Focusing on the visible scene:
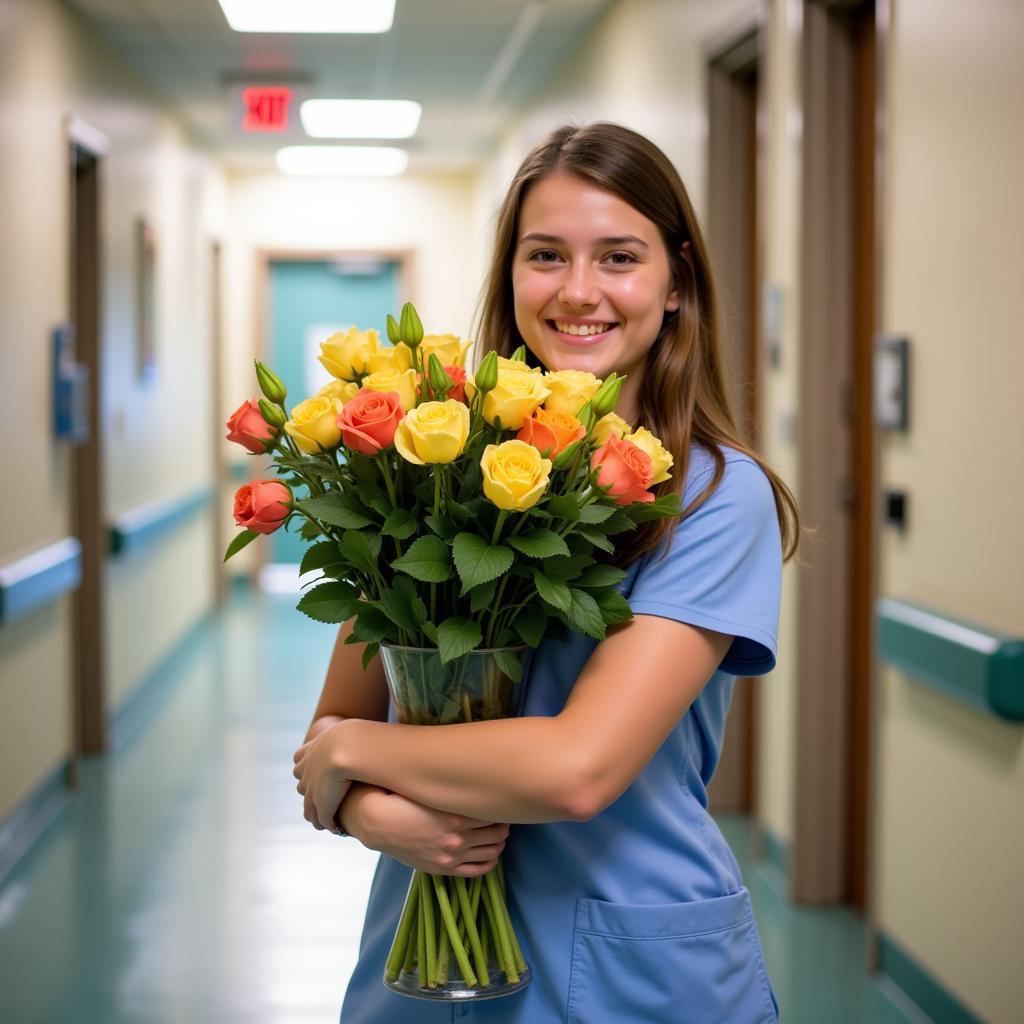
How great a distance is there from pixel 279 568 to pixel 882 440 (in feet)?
26.6

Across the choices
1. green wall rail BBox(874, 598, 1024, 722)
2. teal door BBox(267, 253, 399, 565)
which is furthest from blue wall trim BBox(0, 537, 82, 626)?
teal door BBox(267, 253, 399, 565)

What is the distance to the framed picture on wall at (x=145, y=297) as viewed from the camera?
6457 millimetres

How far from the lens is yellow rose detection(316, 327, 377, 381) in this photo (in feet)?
4.04

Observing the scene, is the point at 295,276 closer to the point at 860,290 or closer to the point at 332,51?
the point at 332,51

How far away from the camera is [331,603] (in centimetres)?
118

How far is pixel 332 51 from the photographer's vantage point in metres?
6.26

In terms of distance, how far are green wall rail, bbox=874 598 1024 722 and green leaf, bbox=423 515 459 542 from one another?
5.12ft

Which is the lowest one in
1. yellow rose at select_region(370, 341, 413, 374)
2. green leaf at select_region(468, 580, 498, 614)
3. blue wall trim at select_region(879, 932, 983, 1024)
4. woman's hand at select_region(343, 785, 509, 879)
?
blue wall trim at select_region(879, 932, 983, 1024)

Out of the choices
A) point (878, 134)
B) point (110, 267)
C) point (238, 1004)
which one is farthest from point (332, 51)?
point (238, 1004)

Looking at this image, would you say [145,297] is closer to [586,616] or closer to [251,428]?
[251,428]

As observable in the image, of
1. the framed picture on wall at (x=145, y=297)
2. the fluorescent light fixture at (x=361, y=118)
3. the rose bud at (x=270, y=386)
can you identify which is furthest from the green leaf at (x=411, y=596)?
the fluorescent light fixture at (x=361, y=118)

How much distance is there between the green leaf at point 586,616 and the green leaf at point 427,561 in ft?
0.36

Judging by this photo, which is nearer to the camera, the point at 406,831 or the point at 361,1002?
the point at 406,831

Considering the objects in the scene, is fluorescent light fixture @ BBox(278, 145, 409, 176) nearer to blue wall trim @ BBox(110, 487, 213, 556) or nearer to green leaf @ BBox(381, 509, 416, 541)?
blue wall trim @ BBox(110, 487, 213, 556)
